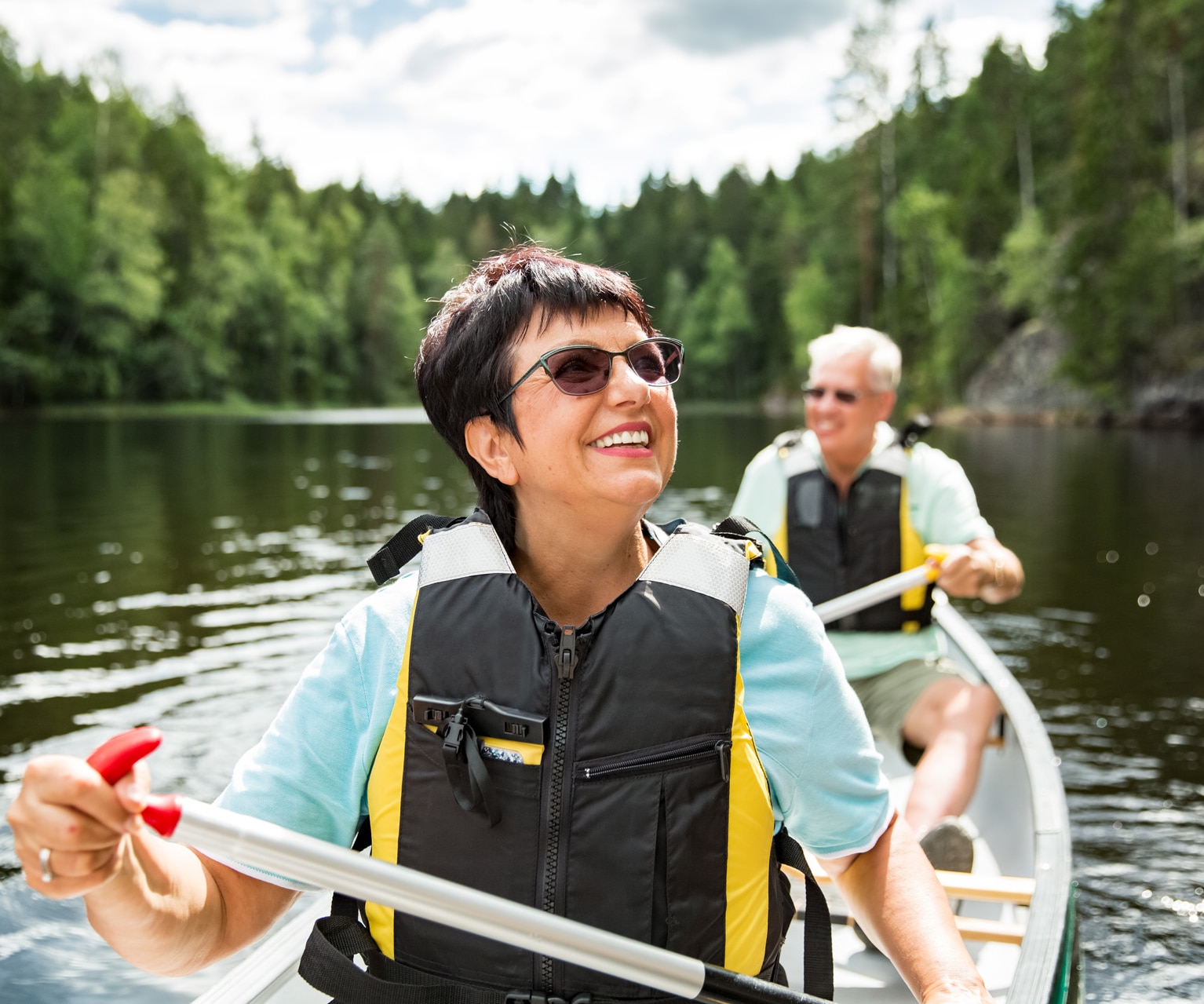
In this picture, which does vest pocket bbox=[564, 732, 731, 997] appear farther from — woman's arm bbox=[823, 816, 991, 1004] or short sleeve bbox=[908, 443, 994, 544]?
short sleeve bbox=[908, 443, 994, 544]

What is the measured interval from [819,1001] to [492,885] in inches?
18.6

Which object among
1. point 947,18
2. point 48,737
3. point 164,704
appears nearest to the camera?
point 48,737

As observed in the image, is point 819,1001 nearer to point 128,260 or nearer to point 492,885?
point 492,885

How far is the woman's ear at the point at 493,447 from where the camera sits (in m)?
1.63

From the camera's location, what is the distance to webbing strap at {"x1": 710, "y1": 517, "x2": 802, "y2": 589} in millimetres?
1616

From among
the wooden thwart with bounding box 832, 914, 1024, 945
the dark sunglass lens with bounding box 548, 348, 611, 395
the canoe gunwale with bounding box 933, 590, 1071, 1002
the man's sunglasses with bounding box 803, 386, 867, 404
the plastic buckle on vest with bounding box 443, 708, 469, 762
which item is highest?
the dark sunglass lens with bounding box 548, 348, 611, 395

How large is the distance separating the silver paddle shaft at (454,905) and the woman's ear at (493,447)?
61cm

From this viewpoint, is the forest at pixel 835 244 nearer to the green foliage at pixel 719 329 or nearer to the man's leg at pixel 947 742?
the green foliage at pixel 719 329

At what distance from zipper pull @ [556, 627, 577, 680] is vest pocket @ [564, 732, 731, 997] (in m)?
0.12

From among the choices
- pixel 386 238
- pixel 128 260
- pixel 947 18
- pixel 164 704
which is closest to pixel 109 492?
pixel 164 704

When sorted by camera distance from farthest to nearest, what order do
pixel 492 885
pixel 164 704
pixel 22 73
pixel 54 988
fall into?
pixel 22 73, pixel 164 704, pixel 54 988, pixel 492 885

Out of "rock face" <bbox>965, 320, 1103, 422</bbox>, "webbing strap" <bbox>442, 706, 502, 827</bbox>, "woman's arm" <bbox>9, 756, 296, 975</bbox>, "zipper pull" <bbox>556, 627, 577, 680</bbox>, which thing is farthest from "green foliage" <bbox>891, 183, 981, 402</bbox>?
"woman's arm" <bbox>9, 756, 296, 975</bbox>

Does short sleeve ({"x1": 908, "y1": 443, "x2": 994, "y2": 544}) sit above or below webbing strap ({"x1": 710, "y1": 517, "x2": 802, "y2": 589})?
below

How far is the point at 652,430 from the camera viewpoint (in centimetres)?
159
